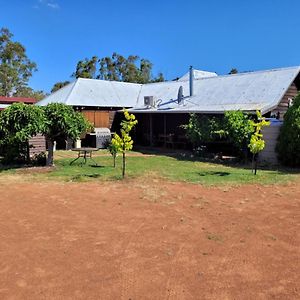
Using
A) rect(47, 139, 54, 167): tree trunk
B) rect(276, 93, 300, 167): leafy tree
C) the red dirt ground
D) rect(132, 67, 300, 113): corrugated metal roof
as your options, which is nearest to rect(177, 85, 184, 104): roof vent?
rect(132, 67, 300, 113): corrugated metal roof

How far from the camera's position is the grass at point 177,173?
11.4 m

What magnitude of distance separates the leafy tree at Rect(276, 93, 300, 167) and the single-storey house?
2.81 m

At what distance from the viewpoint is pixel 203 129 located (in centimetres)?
1820

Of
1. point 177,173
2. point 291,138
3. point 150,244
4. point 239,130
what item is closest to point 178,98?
point 239,130

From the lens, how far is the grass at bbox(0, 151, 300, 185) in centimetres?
1138

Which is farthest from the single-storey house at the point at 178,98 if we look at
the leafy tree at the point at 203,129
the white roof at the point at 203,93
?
the leafy tree at the point at 203,129

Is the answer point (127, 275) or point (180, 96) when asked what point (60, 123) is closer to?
point (127, 275)

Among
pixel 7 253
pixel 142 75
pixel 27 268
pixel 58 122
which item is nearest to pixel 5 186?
pixel 58 122

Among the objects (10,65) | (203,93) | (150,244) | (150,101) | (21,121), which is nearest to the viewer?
(150,244)

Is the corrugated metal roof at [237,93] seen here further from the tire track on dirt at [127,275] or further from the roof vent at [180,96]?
the tire track on dirt at [127,275]

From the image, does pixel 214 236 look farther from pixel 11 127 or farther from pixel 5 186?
pixel 11 127

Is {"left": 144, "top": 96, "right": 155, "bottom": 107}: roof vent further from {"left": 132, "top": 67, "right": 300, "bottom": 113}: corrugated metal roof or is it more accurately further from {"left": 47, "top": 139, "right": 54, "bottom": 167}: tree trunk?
{"left": 47, "top": 139, "right": 54, "bottom": 167}: tree trunk

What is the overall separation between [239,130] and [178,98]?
7.22m

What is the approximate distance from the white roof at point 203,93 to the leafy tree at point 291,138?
2.78m
